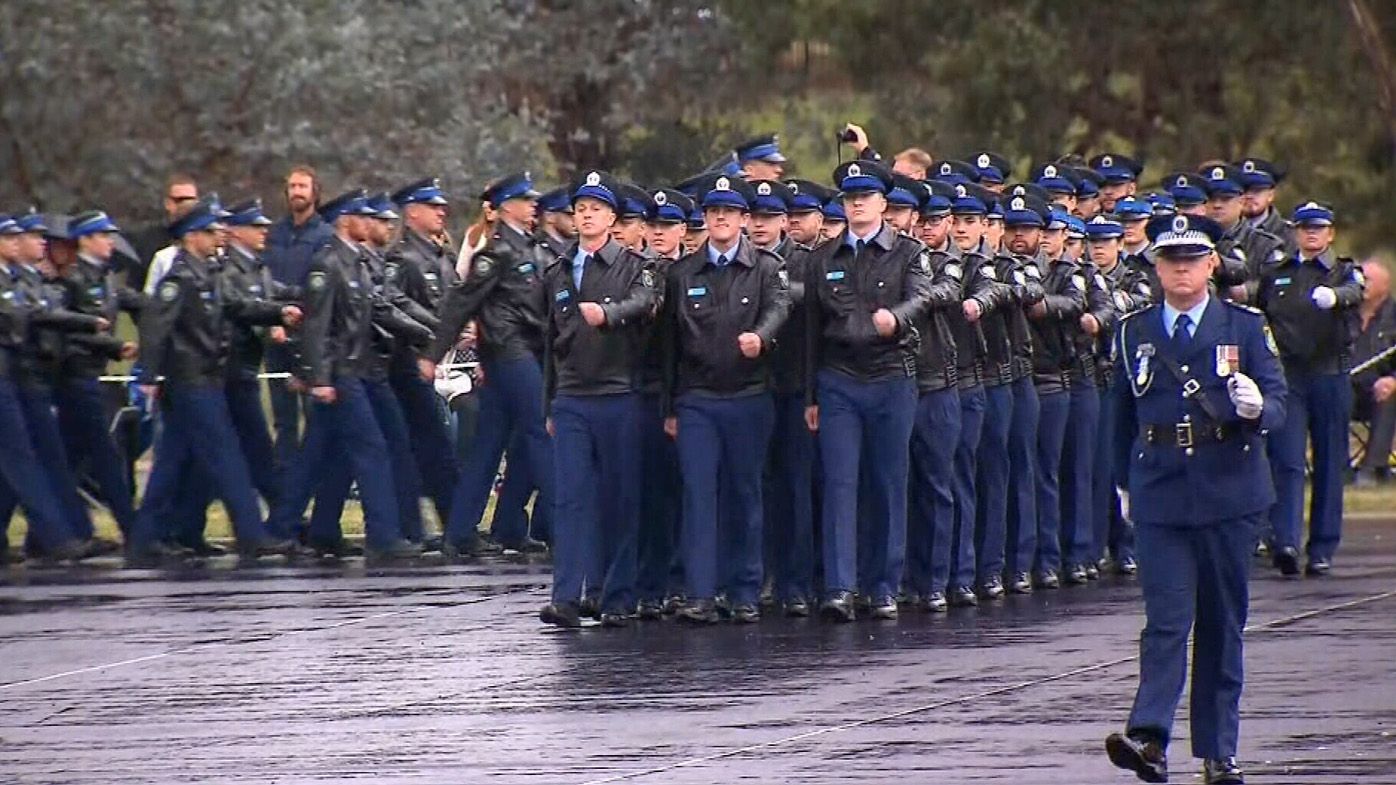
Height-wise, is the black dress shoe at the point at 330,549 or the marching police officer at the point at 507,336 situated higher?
the marching police officer at the point at 507,336

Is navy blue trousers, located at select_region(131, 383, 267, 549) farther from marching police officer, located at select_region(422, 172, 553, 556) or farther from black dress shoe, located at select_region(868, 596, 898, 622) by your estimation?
black dress shoe, located at select_region(868, 596, 898, 622)

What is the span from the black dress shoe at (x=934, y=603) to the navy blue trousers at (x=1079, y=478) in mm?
1703

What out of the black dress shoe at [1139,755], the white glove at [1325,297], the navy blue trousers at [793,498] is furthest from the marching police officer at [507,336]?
the black dress shoe at [1139,755]

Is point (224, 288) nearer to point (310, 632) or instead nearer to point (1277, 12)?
point (310, 632)

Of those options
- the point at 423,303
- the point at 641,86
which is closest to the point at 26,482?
the point at 423,303

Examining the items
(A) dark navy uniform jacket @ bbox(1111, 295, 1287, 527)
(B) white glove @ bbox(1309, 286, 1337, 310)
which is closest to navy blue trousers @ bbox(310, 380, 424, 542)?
(B) white glove @ bbox(1309, 286, 1337, 310)

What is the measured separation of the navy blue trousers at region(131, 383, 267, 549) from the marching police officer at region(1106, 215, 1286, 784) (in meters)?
9.86

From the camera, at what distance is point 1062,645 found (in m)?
14.9

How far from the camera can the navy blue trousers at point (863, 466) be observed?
1591 centimetres

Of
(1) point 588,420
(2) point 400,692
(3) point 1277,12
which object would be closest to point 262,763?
(2) point 400,692

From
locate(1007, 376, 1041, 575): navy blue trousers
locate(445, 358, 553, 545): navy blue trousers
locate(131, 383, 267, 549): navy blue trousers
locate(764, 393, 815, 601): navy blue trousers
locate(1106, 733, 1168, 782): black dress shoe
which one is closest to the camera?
locate(1106, 733, 1168, 782): black dress shoe

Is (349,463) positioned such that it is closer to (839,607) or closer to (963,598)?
(963,598)

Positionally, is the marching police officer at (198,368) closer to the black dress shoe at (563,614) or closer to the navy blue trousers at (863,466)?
the black dress shoe at (563,614)

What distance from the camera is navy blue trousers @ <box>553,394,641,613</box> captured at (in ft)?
52.0
